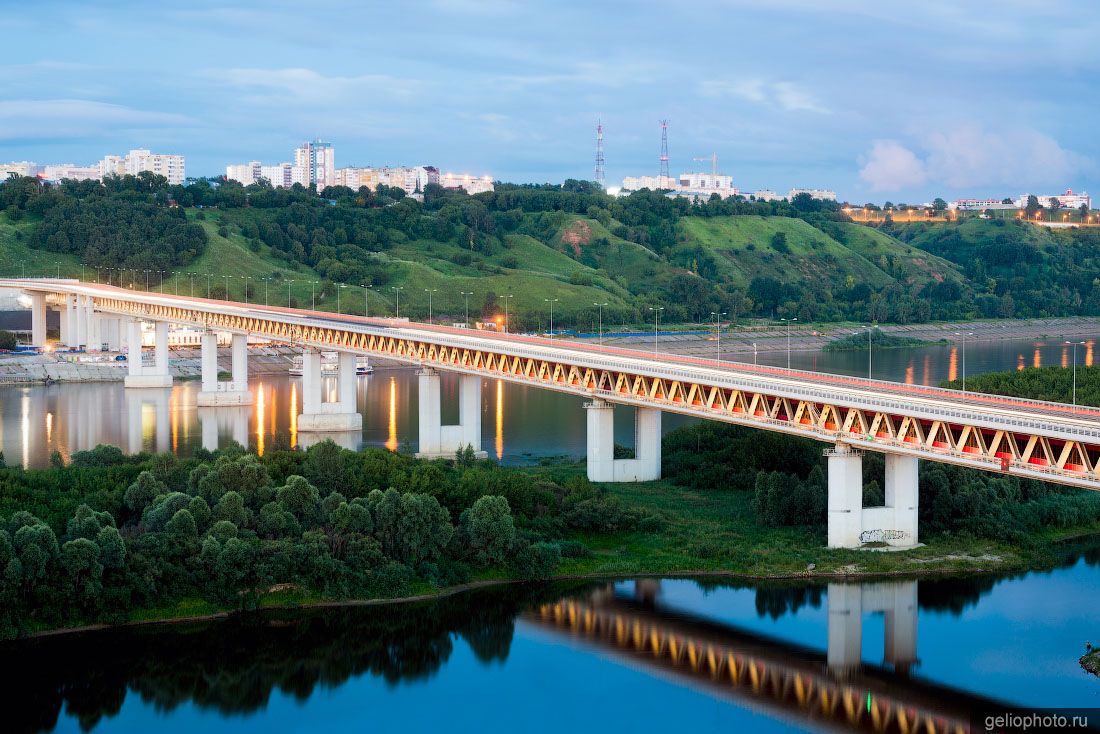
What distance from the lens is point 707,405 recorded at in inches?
1896

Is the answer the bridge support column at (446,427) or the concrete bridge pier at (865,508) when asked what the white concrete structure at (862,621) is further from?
the bridge support column at (446,427)

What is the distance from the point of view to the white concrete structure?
3506cm

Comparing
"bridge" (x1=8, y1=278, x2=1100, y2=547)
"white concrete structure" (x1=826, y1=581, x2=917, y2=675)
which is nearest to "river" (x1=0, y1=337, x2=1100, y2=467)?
"bridge" (x1=8, y1=278, x2=1100, y2=547)

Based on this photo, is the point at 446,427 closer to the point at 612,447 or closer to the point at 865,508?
the point at 612,447

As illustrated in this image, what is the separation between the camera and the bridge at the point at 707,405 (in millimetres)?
35938

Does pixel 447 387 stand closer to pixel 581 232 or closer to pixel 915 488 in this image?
pixel 915 488

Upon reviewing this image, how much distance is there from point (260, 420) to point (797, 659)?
48097 millimetres

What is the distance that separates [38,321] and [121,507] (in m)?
82.1

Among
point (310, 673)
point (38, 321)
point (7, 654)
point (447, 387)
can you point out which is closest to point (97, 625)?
point (7, 654)

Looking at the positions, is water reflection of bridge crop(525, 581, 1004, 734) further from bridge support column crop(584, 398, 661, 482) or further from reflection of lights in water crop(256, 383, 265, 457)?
reflection of lights in water crop(256, 383, 265, 457)

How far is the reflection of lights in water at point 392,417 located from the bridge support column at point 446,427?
1795mm

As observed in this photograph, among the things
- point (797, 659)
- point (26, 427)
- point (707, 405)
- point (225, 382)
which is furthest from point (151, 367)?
point (797, 659)

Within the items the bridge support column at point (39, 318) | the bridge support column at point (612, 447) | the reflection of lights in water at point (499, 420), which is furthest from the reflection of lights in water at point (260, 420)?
the bridge support column at point (39, 318)

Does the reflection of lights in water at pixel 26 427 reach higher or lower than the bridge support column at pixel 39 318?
→ lower
